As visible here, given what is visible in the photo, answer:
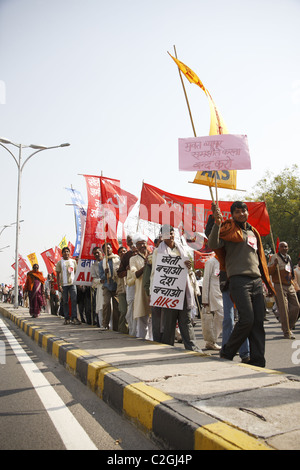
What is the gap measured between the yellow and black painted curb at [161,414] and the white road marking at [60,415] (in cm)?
39

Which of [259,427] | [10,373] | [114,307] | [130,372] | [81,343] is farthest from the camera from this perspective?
[114,307]

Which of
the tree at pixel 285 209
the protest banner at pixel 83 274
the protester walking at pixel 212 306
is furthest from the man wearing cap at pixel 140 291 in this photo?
the tree at pixel 285 209

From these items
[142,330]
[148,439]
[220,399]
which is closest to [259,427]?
[220,399]

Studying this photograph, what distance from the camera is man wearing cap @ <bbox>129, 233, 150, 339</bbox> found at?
7.03 m

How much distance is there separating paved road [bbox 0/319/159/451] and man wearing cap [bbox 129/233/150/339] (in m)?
1.89

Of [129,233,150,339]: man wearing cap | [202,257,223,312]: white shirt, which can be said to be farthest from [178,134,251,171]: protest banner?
[202,257,223,312]: white shirt

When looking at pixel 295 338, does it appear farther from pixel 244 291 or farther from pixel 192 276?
pixel 244 291

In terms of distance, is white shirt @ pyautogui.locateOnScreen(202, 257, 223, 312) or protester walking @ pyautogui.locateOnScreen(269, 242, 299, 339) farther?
protester walking @ pyautogui.locateOnScreen(269, 242, 299, 339)

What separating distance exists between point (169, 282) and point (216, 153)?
1.89 m

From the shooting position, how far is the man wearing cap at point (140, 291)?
703 cm

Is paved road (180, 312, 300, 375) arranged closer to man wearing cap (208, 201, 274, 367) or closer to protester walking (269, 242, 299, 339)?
protester walking (269, 242, 299, 339)

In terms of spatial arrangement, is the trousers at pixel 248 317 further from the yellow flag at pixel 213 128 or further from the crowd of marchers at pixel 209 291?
the yellow flag at pixel 213 128

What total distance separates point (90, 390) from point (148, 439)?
1607mm
